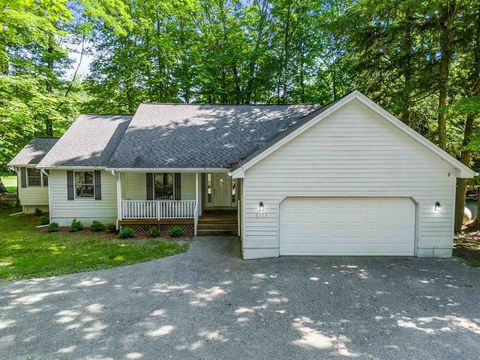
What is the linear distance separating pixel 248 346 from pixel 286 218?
4611mm

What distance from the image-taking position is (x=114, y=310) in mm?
5527

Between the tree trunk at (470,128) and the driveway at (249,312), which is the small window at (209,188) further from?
the tree trunk at (470,128)

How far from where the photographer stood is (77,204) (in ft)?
41.6

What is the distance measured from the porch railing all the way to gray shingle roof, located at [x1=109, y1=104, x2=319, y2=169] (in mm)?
1683

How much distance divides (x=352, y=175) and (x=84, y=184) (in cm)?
1145

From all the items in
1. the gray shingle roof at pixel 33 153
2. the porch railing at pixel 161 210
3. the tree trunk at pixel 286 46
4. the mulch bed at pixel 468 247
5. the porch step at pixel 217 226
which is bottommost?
the mulch bed at pixel 468 247

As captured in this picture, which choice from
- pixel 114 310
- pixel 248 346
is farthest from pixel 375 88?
pixel 114 310

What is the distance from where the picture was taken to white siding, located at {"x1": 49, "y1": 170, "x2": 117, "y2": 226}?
41.4 ft

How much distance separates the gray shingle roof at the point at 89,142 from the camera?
12359 mm

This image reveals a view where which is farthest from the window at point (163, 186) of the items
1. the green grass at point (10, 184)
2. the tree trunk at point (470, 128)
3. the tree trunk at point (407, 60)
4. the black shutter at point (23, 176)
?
the green grass at point (10, 184)

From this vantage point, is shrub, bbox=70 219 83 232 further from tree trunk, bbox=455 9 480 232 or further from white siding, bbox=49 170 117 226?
tree trunk, bbox=455 9 480 232

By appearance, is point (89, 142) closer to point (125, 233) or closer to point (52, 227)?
point (52, 227)

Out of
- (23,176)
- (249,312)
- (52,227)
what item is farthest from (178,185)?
(23,176)

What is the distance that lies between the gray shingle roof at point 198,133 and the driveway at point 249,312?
15.4ft
